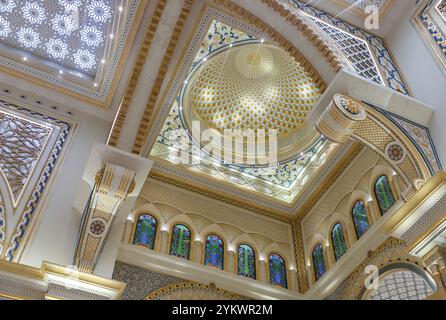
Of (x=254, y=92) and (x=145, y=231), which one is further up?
(x=254, y=92)

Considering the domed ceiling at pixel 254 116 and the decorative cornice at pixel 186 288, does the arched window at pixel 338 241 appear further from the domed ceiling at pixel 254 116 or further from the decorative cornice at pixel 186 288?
the decorative cornice at pixel 186 288

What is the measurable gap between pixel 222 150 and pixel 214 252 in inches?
67.4

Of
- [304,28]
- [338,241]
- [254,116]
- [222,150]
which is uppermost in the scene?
[254,116]

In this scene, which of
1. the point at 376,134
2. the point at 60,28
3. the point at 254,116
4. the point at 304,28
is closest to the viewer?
the point at 376,134

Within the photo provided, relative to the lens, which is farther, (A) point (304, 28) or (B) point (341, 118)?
(A) point (304, 28)

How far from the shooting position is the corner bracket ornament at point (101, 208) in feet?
14.7

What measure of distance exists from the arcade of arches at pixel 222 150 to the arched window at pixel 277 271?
0.07ft

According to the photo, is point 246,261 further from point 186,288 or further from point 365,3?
point 365,3

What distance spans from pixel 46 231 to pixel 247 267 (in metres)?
3.05

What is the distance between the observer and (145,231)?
6.22 metres

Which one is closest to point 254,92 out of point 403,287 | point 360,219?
point 360,219

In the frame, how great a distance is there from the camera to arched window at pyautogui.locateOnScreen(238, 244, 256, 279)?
6.50 meters

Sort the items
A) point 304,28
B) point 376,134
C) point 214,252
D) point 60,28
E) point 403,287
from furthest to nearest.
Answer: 1. point 214,252
2. point 60,28
3. point 403,287
4. point 304,28
5. point 376,134
